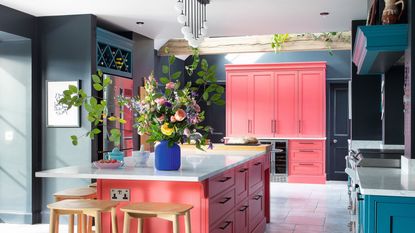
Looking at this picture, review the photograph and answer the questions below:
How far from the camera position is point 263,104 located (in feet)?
32.1

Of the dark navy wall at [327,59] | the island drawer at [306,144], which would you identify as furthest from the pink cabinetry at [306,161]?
the dark navy wall at [327,59]

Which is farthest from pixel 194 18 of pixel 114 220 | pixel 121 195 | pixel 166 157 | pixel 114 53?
pixel 114 220

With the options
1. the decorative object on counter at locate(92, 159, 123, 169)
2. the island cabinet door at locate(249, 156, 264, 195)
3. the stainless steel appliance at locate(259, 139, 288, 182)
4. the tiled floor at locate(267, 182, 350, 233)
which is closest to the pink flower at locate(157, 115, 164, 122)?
the decorative object on counter at locate(92, 159, 123, 169)

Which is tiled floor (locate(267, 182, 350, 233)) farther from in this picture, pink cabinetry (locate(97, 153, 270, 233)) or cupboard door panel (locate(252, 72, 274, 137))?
pink cabinetry (locate(97, 153, 270, 233))

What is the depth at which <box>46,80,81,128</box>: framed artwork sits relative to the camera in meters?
5.84

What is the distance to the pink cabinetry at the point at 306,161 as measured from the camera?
9375 millimetres

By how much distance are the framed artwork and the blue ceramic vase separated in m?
2.77

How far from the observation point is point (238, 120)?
A: 9914 mm

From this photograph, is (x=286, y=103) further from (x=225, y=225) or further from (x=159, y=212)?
(x=159, y=212)

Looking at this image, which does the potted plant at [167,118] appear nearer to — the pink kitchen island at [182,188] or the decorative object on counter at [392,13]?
the pink kitchen island at [182,188]

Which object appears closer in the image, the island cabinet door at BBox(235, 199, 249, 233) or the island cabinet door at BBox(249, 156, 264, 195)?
the island cabinet door at BBox(235, 199, 249, 233)

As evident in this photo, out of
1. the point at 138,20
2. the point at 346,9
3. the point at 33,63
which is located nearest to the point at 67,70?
A: the point at 33,63

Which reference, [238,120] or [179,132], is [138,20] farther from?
[238,120]

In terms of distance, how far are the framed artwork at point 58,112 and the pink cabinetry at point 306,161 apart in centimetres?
489
